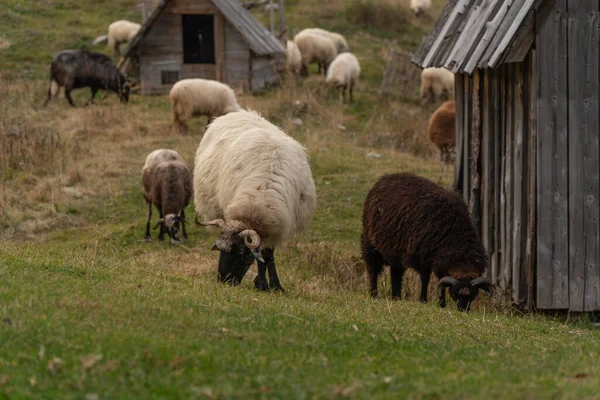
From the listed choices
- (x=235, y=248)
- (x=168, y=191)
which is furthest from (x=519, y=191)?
(x=168, y=191)

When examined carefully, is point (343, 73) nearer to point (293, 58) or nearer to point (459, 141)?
point (293, 58)

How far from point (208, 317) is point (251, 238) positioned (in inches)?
114

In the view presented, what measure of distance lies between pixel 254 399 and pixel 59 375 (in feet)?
3.55

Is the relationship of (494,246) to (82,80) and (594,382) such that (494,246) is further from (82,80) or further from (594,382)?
(82,80)

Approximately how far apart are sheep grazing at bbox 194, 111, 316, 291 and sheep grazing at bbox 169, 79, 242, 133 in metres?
11.1

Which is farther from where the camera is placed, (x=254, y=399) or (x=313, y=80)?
(x=313, y=80)

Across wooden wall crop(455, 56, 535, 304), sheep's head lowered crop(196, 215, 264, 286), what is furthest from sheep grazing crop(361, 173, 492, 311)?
sheep's head lowered crop(196, 215, 264, 286)

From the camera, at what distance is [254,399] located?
4.96 m

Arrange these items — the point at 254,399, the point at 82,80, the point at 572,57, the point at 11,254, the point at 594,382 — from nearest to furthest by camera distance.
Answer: the point at 254,399, the point at 594,382, the point at 11,254, the point at 572,57, the point at 82,80

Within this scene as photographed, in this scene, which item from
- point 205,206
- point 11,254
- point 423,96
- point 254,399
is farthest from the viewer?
point 423,96

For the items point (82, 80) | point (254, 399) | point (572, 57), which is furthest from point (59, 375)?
point (82, 80)

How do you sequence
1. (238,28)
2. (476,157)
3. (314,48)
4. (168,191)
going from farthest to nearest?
1. (314,48)
2. (238,28)
3. (168,191)
4. (476,157)

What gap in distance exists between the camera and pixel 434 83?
2880 centimetres

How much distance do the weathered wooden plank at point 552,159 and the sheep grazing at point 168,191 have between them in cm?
618
